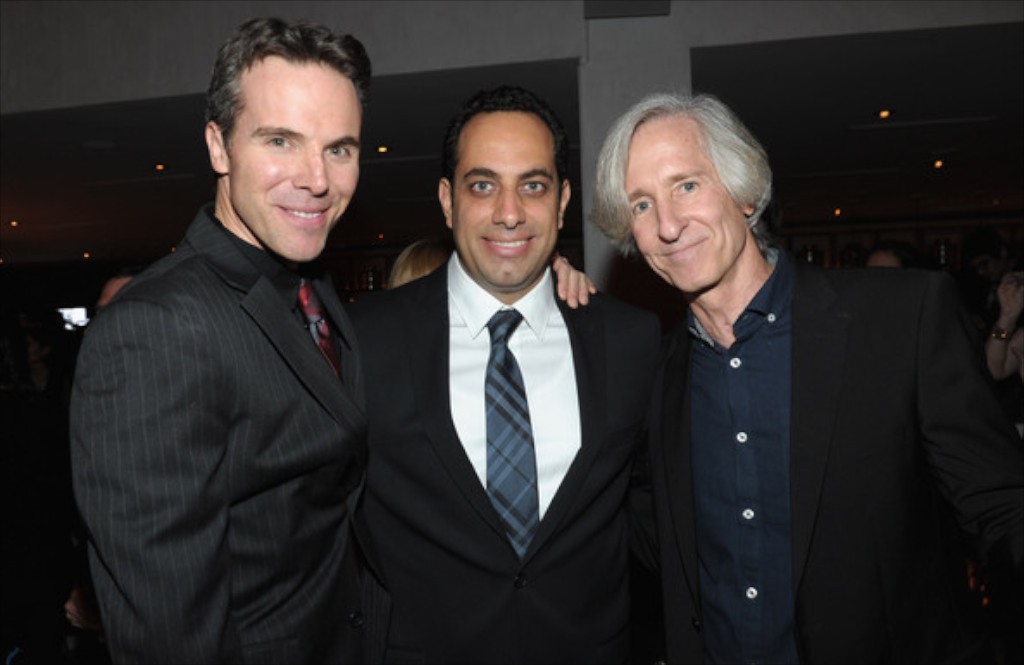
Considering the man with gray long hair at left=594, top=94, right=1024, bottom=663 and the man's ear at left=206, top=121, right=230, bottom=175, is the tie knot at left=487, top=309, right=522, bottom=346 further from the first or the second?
the man's ear at left=206, top=121, right=230, bottom=175

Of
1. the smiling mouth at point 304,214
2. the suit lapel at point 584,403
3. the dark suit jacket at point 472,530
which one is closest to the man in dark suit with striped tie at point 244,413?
the smiling mouth at point 304,214

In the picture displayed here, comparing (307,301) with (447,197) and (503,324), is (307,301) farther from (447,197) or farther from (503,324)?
(447,197)

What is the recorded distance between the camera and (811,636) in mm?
1473

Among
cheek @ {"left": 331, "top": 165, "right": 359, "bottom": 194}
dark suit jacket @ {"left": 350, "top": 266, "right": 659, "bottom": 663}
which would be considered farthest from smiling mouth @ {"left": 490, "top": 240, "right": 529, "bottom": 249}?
cheek @ {"left": 331, "top": 165, "right": 359, "bottom": 194}

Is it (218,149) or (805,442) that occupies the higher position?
(218,149)

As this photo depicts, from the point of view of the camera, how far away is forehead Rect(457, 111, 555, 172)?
1912mm

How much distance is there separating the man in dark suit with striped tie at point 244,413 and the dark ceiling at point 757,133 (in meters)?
3.22

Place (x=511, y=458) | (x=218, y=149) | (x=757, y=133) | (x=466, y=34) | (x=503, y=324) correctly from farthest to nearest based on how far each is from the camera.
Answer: (x=757, y=133)
(x=466, y=34)
(x=503, y=324)
(x=511, y=458)
(x=218, y=149)

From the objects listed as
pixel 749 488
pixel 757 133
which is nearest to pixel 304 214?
pixel 749 488

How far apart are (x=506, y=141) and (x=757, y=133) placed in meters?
5.69

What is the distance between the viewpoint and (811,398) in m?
1.51

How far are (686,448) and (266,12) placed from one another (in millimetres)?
3970

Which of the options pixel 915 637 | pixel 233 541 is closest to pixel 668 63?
pixel 915 637

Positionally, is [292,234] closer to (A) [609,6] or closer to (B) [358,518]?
(B) [358,518]
